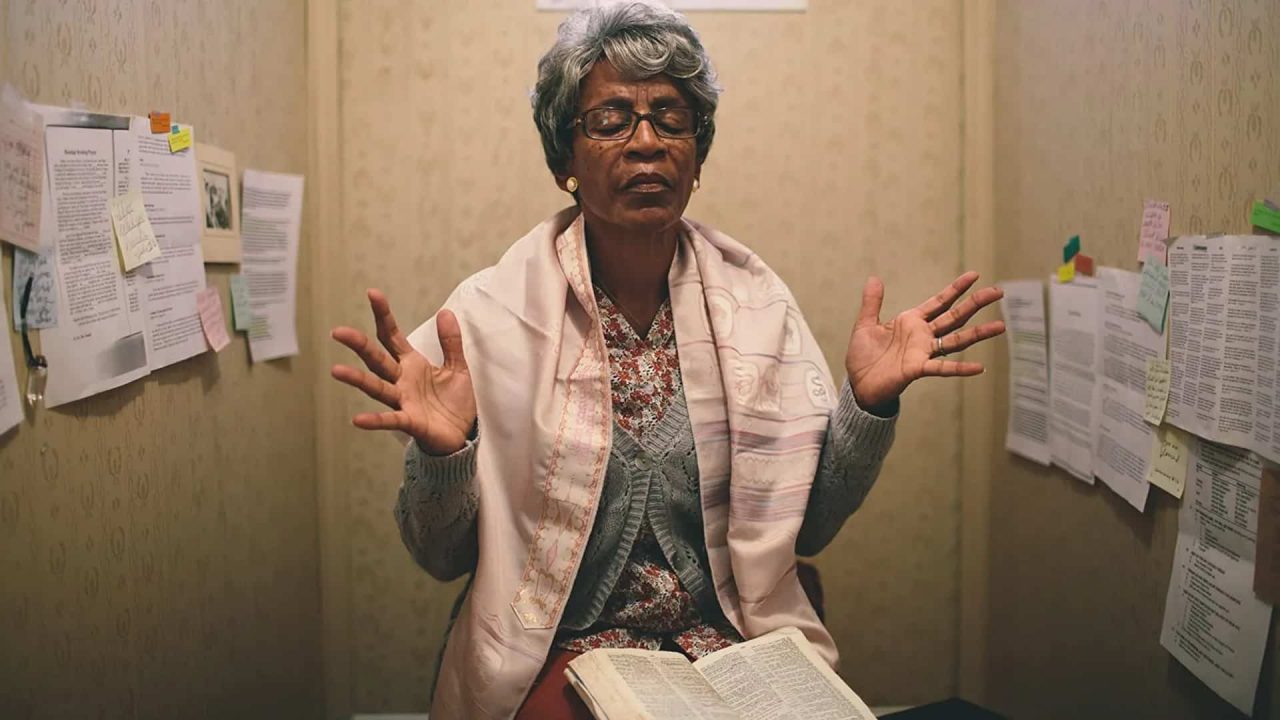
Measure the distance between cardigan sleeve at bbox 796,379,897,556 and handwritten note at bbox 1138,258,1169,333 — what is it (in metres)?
0.47

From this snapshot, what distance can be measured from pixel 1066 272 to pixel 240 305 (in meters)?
1.53

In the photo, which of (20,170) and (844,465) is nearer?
(20,170)

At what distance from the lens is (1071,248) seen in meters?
1.81

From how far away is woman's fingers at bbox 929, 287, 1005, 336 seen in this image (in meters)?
1.25

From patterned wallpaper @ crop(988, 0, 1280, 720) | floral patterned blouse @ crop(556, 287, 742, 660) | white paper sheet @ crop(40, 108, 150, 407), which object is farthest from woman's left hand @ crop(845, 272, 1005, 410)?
white paper sheet @ crop(40, 108, 150, 407)

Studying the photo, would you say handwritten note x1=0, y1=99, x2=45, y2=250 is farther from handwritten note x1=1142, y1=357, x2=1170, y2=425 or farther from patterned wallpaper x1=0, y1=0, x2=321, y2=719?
handwritten note x1=1142, y1=357, x2=1170, y2=425

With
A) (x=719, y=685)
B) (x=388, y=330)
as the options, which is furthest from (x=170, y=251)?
(x=719, y=685)

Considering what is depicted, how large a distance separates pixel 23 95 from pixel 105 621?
27.5 inches

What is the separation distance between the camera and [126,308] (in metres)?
1.39

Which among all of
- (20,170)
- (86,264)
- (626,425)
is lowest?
(626,425)

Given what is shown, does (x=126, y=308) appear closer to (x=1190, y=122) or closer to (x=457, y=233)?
(x=457, y=233)

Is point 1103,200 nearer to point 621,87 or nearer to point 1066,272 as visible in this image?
point 1066,272

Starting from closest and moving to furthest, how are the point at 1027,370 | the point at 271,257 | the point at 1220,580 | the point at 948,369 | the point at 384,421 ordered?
the point at 384,421, the point at 948,369, the point at 1220,580, the point at 271,257, the point at 1027,370

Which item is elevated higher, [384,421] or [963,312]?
[963,312]
